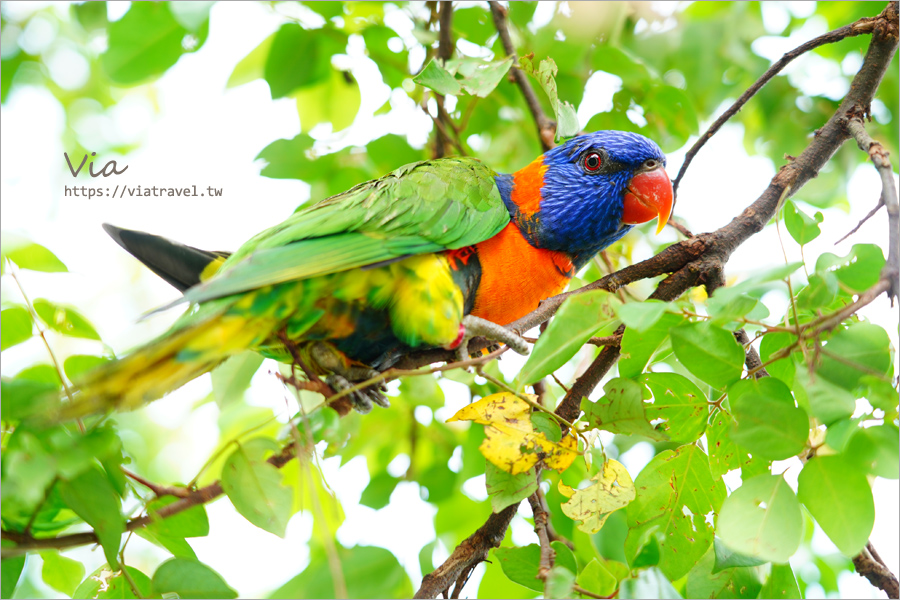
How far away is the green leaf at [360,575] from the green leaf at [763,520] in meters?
1.33

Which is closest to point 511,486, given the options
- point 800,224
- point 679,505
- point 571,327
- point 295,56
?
point 679,505

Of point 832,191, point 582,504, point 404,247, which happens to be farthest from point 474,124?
point 582,504

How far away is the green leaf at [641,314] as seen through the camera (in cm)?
126

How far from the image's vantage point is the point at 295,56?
117 inches

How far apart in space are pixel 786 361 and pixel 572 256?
109 cm

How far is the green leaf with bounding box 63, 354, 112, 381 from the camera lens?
5.76ft

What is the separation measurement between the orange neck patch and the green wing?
0.09 metres

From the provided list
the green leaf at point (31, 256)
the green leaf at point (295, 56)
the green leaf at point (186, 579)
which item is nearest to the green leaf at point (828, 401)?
the green leaf at point (186, 579)

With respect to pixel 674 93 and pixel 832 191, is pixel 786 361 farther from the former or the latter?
pixel 832 191

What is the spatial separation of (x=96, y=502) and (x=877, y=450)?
1.69 metres

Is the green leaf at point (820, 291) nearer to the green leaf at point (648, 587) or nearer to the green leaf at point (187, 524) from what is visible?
the green leaf at point (648, 587)

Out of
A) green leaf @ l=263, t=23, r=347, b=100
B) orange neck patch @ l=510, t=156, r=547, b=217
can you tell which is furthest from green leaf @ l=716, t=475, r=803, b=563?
green leaf @ l=263, t=23, r=347, b=100

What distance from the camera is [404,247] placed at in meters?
2.09

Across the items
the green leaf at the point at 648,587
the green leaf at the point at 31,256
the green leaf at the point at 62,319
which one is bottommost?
the green leaf at the point at 648,587
